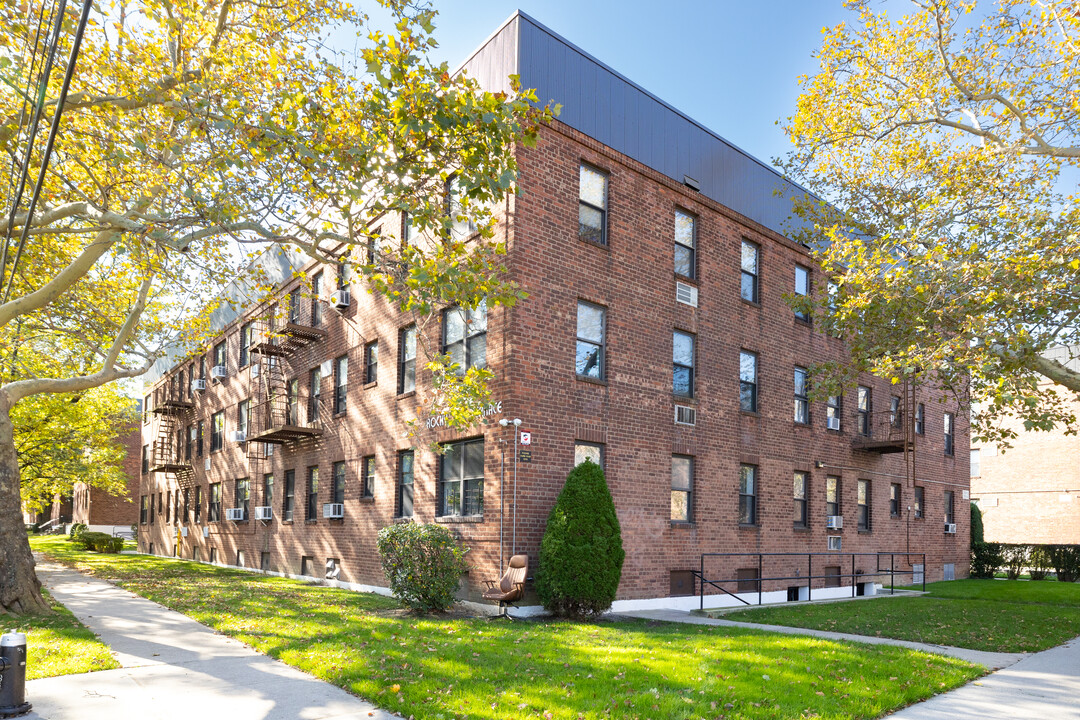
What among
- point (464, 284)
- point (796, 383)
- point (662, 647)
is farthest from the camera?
point (796, 383)

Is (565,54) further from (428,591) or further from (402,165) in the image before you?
(428,591)

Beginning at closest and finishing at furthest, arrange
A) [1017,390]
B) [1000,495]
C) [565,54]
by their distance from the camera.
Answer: [1017,390] < [565,54] < [1000,495]

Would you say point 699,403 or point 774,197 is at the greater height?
point 774,197

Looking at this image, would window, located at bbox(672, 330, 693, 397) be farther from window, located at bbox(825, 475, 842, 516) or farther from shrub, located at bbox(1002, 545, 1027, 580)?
shrub, located at bbox(1002, 545, 1027, 580)

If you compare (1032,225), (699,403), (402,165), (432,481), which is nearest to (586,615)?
(432,481)

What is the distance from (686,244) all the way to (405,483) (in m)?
7.77

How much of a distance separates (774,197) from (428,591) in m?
12.8

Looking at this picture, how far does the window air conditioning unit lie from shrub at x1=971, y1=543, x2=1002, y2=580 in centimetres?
1694

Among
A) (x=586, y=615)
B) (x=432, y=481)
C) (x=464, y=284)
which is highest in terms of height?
(x=464, y=284)

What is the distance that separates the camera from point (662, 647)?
31.7 ft

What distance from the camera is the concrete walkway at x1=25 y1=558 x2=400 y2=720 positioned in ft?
21.9

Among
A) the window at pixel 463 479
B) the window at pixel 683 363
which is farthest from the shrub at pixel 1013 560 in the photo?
the window at pixel 463 479

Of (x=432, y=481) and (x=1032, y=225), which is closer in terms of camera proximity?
(x=1032, y=225)

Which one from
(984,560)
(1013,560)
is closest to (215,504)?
(984,560)
